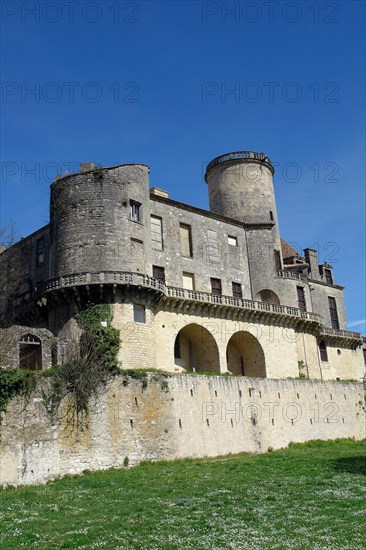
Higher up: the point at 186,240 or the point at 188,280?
the point at 186,240

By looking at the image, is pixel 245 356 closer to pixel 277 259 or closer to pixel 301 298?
pixel 301 298

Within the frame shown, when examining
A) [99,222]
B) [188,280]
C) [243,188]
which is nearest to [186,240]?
[188,280]

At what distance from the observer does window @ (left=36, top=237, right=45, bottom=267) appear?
4384 cm

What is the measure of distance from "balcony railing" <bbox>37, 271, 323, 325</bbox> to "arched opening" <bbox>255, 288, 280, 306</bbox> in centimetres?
152

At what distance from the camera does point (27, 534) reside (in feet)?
56.5

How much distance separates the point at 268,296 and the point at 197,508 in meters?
30.5

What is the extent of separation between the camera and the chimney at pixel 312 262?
193 ft

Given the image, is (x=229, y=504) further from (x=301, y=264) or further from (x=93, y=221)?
(x=301, y=264)

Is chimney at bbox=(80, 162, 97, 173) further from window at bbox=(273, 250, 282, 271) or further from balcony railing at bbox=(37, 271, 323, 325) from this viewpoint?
window at bbox=(273, 250, 282, 271)

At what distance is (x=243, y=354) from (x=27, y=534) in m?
31.5

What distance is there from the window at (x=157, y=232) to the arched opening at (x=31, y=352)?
11.6m

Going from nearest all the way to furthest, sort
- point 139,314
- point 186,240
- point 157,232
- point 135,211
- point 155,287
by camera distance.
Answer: point 139,314 → point 155,287 → point 135,211 → point 157,232 → point 186,240

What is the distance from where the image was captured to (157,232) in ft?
141

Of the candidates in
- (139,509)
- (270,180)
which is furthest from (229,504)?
(270,180)
